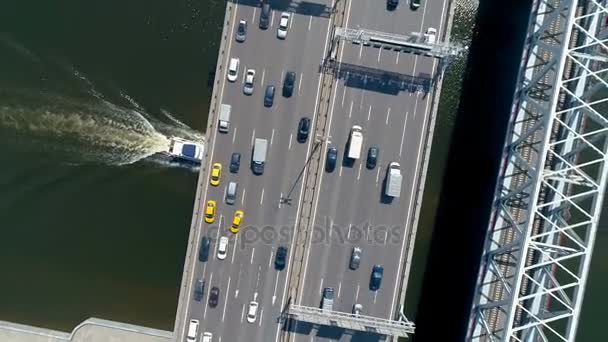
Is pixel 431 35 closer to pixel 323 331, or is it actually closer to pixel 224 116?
pixel 224 116

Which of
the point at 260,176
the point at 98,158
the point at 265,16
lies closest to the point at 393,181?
the point at 260,176

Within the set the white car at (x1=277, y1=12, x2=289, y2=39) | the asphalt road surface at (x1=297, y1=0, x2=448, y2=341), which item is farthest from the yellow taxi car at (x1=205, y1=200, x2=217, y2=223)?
the white car at (x1=277, y1=12, x2=289, y2=39)

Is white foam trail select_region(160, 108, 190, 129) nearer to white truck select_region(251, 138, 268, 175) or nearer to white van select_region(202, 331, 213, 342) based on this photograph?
white truck select_region(251, 138, 268, 175)

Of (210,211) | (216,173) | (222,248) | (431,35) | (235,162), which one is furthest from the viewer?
(222,248)

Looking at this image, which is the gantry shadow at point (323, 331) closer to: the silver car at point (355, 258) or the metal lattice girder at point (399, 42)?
the silver car at point (355, 258)

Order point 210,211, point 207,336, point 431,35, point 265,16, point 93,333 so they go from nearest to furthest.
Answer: point 431,35, point 265,16, point 210,211, point 207,336, point 93,333
